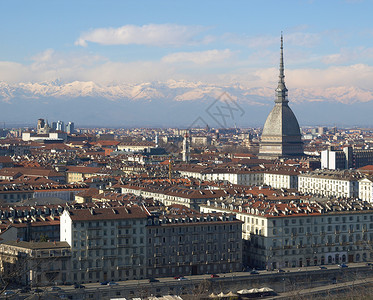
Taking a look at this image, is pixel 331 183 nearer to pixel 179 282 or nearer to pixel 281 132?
pixel 179 282

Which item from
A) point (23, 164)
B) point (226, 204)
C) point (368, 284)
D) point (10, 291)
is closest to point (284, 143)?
point (23, 164)

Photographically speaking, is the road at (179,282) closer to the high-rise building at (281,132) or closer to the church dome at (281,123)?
the high-rise building at (281,132)

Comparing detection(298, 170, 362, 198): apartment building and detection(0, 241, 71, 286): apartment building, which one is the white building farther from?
A: detection(0, 241, 71, 286): apartment building

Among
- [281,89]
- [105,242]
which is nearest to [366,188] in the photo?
[105,242]

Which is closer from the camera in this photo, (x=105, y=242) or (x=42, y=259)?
(x=42, y=259)

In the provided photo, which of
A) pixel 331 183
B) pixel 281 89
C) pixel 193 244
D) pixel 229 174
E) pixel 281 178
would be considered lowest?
pixel 193 244

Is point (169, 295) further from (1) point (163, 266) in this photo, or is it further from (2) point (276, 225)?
(2) point (276, 225)
